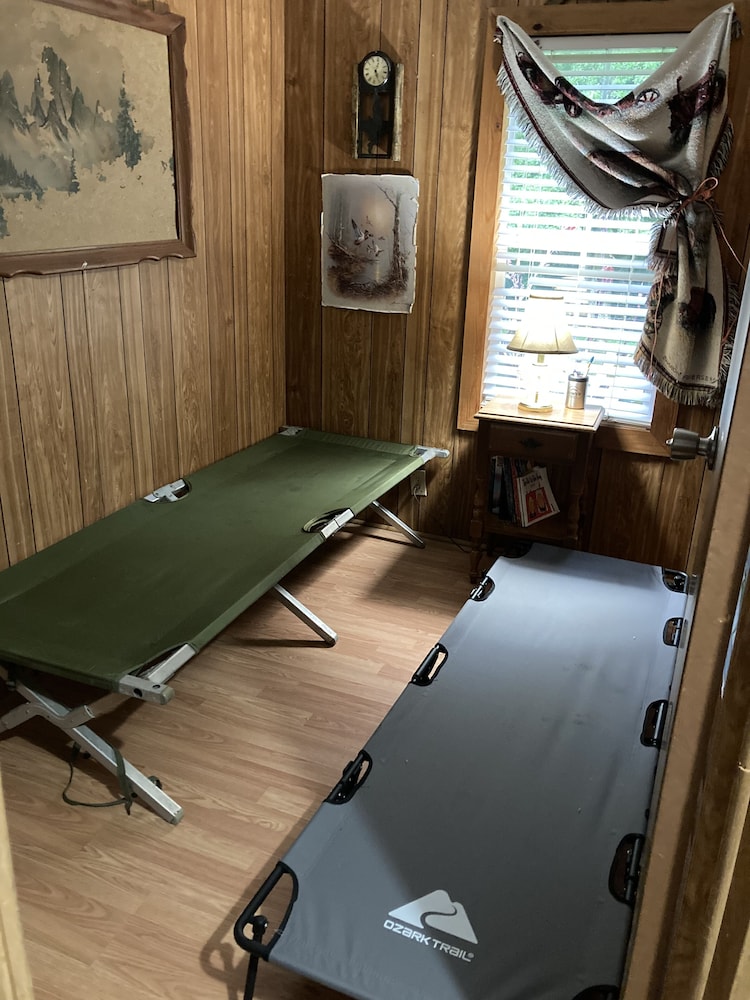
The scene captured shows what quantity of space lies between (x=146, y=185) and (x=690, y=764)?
2.61 metres

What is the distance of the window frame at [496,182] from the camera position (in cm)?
286

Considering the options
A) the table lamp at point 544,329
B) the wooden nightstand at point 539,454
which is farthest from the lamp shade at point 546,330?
the wooden nightstand at point 539,454

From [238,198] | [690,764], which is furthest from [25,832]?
[238,198]

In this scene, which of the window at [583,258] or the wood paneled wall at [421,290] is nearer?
the window at [583,258]

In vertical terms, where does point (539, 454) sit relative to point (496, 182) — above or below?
below

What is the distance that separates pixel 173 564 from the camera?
2.51 meters

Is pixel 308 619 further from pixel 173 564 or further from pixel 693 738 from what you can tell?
pixel 693 738

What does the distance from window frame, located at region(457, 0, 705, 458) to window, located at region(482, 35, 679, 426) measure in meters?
0.04

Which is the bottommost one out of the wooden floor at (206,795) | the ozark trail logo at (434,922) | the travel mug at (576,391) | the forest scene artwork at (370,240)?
the wooden floor at (206,795)

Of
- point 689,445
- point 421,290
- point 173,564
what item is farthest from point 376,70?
point 689,445

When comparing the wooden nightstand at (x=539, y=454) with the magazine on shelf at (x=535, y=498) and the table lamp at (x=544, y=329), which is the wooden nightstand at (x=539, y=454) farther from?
the table lamp at (x=544, y=329)

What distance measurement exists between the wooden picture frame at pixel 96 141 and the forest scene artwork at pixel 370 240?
76cm

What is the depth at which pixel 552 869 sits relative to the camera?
1.63 m

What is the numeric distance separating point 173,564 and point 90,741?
60cm
